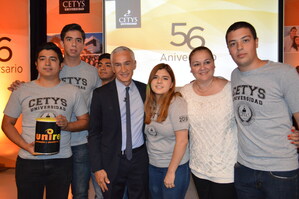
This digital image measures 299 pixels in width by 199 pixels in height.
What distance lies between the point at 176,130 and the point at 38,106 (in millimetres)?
896

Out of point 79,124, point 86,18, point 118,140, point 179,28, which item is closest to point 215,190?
point 118,140

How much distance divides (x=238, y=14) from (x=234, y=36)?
7.21 feet

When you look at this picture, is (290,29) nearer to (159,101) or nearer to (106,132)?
(159,101)

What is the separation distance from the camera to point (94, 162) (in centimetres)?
181

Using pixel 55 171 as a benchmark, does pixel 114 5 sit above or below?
above

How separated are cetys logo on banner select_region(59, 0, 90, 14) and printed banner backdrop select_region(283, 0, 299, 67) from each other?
2982 mm

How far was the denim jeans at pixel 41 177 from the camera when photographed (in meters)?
1.73

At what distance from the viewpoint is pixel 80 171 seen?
7.14ft

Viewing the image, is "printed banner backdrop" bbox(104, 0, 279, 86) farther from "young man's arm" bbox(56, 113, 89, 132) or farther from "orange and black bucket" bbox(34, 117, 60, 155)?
"orange and black bucket" bbox(34, 117, 60, 155)

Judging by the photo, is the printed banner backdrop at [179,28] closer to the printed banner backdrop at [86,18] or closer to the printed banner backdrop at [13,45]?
the printed banner backdrop at [86,18]

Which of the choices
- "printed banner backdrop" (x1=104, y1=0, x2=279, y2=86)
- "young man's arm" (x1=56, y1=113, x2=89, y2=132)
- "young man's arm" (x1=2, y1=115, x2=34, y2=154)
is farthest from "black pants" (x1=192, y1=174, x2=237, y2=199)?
"printed banner backdrop" (x1=104, y1=0, x2=279, y2=86)

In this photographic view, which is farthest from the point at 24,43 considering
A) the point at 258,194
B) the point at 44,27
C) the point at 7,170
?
the point at 258,194

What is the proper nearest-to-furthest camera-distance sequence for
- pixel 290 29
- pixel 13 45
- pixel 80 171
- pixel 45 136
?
pixel 45 136, pixel 80 171, pixel 290 29, pixel 13 45

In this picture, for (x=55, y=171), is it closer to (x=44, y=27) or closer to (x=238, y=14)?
(x=238, y=14)
